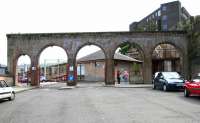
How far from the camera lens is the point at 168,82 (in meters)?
29.7

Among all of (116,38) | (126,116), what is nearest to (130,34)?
(116,38)

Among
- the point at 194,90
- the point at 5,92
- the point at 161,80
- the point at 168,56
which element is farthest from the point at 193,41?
the point at 5,92

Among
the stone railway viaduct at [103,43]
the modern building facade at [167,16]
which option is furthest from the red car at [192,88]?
the modern building facade at [167,16]

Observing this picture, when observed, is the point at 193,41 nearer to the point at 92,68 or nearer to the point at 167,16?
the point at 92,68

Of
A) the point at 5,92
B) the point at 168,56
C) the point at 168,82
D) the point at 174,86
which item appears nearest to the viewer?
the point at 5,92

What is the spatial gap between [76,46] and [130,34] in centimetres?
637

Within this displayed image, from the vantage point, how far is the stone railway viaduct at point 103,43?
43.9 meters

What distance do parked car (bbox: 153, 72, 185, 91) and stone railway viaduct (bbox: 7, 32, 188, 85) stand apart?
10970 mm

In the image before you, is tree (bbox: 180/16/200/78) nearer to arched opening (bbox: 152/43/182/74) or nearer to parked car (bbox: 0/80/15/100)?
arched opening (bbox: 152/43/182/74)

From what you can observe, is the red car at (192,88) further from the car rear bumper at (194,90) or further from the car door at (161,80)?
the car door at (161,80)

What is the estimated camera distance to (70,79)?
4406 centimetres

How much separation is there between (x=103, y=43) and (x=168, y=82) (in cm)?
1545

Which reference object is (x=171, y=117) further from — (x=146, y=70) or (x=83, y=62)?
(x=83, y=62)

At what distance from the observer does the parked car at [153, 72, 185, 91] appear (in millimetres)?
29547
